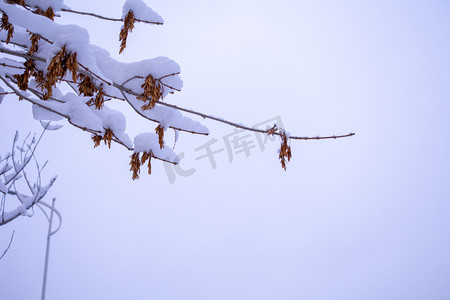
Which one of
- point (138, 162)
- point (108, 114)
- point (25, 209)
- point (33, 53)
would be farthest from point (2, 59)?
point (25, 209)

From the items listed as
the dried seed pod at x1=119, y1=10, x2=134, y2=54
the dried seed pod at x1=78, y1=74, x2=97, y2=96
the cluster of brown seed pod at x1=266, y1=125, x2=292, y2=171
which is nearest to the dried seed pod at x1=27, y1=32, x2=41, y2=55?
the dried seed pod at x1=78, y1=74, x2=97, y2=96

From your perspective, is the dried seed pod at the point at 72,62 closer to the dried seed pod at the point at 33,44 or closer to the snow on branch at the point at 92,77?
the snow on branch at the point at 92,77

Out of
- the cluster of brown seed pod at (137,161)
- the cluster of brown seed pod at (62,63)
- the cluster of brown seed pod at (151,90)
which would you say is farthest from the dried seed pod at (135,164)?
the cluster of brown seed pod at (62,63)

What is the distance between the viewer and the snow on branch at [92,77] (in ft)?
5.41

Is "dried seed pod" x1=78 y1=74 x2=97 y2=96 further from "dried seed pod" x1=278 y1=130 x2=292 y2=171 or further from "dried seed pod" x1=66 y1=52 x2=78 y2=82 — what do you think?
"dried seed pod" x1=278 y1=130 x2=292 y2=171

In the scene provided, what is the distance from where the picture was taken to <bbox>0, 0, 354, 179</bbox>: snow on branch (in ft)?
5.41

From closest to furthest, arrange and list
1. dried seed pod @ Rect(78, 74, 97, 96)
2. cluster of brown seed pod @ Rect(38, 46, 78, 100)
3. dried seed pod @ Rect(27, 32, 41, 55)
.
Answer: cluster of brown seed pod @ Rect(38, 46, 78, 100) → dried seed pod @ Rect(27, 32, 41, 55) → dried seed pod @ Rect(78, 74, 97, 96)

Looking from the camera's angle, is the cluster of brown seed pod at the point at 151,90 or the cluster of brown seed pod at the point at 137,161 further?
the cluster of brown seed pod at the point at 137,161

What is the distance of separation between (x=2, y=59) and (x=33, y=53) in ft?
1.85

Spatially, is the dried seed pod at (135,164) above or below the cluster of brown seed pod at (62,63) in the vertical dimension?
below

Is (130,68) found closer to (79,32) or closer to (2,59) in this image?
(79,32)

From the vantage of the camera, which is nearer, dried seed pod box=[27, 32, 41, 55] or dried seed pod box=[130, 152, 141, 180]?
dried seed pod box=[27, 32, 41, 55]

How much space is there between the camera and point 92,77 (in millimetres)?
1970

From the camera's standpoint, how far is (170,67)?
1884mm
